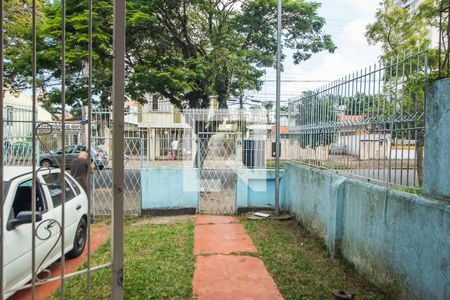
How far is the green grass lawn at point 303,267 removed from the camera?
11.7 feet

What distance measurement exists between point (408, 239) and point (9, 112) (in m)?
7.02

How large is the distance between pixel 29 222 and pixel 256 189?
4889 millimetres

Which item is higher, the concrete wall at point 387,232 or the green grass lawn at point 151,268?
the concrete wall at point 387,232

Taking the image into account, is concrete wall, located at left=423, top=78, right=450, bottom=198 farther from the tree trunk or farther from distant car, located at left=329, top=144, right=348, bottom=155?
distant car, located at left=329, top=144, right=348, bottom=155

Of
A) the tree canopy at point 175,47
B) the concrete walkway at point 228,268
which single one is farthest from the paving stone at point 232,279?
the tree canopy at point 175,47

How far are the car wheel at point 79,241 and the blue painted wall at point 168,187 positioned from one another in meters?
2.09

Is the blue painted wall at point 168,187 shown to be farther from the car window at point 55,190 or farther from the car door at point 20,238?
the car door at point 20,238

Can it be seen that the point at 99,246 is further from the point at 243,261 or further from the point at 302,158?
the point at 302,158

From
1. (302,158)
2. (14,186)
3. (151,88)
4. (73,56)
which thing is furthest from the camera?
(151,88)

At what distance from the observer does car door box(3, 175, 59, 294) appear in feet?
9.79

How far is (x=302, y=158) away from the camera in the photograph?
6.59 metres

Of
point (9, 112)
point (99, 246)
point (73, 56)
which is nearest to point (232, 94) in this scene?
point (73, 56)

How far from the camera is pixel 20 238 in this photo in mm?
3164

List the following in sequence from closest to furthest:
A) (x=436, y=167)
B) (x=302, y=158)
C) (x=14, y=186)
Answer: (x=436, y=167)
(x=14, y=186)
(x=302, y=158)
